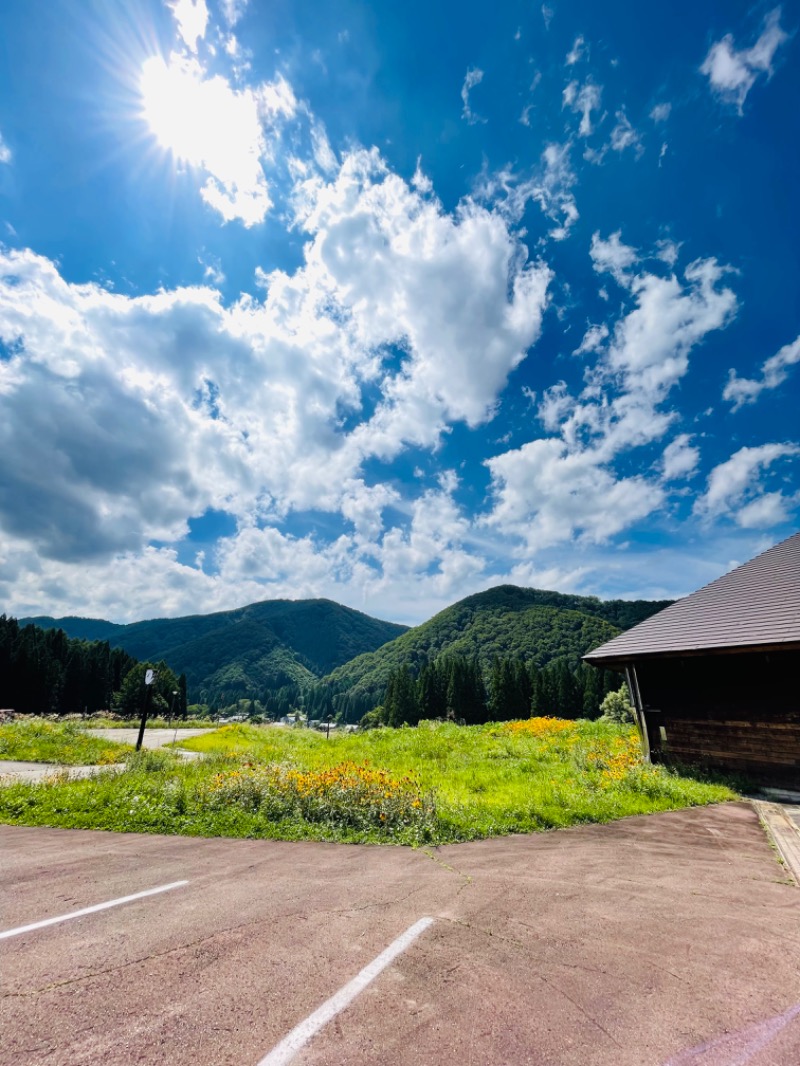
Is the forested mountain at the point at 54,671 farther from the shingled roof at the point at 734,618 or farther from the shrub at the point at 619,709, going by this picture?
the shingled roof at the point at 734,618

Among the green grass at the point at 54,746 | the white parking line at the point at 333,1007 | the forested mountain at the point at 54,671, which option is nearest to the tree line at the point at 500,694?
the forested mountain at the point at 54,671

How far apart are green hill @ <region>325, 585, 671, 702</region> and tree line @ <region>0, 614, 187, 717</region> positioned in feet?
160

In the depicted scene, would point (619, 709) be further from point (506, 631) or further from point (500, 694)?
point (506, 631)

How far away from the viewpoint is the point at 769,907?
15.8 ft

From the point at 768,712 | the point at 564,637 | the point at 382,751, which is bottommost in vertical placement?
the point at 382,751

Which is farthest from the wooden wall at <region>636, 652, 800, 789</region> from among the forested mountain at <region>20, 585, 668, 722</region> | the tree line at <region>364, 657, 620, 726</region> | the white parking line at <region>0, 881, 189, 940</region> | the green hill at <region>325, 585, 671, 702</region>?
the green hill at <region>325, 585, 671, 702</region>

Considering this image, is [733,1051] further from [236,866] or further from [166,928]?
[236,866]

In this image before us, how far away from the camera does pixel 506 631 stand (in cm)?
12081

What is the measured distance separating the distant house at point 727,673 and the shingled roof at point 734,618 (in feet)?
0.09

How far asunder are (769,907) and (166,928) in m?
6.34

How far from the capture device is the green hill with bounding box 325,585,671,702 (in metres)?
104

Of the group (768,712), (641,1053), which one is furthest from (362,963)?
(768,712)

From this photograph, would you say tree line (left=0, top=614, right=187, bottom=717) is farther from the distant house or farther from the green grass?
the distant house

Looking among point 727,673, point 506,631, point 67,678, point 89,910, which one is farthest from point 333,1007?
point 506,631
